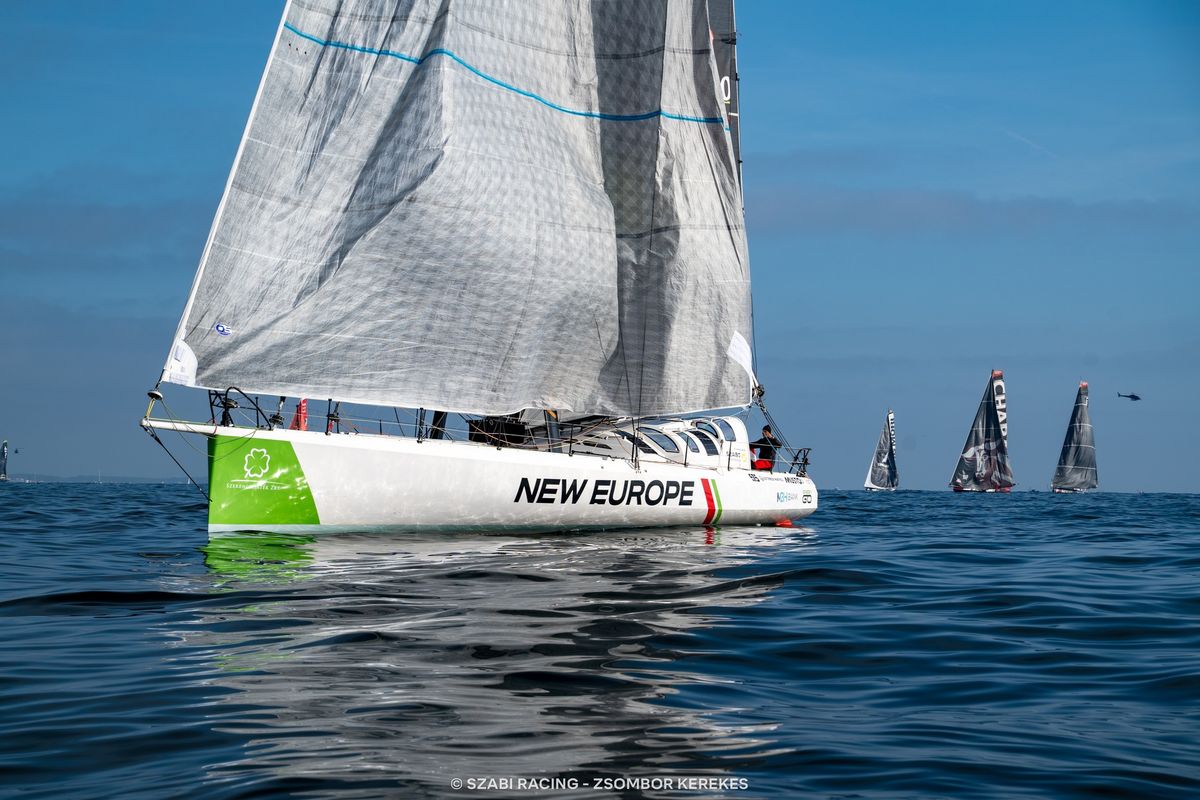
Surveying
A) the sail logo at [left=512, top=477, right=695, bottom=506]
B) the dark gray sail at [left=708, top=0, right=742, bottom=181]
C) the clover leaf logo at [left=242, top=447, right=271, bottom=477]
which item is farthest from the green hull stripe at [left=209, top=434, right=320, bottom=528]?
the dark gray sail at [left=708, top=0, right=742, bottom=181]

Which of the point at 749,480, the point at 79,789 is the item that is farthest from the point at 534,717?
the point at 749,480

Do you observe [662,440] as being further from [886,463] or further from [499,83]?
[886,463]

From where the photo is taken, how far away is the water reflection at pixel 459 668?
5.25 m

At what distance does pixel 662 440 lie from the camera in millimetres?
22594

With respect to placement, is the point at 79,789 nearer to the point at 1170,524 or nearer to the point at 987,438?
the point at 1170,524

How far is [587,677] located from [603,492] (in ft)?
40.6

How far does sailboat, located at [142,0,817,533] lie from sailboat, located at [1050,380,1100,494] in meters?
64.2

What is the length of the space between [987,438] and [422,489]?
2605 inches

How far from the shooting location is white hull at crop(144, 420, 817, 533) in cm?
1631

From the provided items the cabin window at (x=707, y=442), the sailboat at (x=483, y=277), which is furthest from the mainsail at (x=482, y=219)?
the cabin window at (x=707, y=442)

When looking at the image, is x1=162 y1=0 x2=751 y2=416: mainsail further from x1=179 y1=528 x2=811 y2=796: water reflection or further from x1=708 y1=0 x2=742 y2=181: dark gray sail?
x1=179 y1=528 x2=811 y2=796: water reflection

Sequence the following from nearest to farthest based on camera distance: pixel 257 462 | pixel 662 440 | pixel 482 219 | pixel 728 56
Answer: pixel 257 462
pixel 482 219
pixel 662 440
pixel 728 56

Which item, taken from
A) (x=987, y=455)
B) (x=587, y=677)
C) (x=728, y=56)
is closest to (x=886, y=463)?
(x=987, y=455)

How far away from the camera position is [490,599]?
1053 cm
